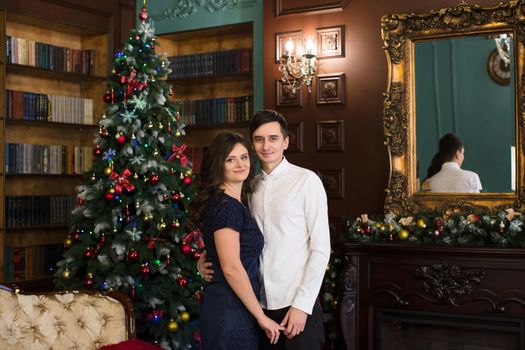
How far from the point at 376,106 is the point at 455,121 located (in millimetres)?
675

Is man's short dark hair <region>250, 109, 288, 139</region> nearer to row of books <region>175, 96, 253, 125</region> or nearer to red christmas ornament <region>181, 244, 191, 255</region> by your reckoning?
red christmas ornament <region>181, 244, 191, 255</region>

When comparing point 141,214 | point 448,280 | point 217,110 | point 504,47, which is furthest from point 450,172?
point 217,110

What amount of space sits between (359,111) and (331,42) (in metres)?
0.63

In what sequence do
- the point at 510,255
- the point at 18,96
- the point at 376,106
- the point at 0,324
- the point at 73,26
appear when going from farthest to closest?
1. the point at 73,26
2. the point at 18,96
3. the point at 376,106
4. the point at 510,255
5. the point at 0,324

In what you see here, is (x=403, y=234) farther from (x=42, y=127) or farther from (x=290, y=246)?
(x=42, y=127)

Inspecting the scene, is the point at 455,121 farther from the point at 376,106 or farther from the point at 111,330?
the point at 111,330

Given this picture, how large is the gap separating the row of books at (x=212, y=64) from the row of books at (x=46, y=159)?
1.19m

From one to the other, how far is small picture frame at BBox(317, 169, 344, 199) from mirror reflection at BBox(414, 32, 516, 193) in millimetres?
683

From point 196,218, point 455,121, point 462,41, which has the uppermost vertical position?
point 462,41

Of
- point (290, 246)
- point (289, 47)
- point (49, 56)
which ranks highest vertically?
point (49, 56)

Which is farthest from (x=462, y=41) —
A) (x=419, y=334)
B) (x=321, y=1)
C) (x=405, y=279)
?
(x=419, y=334)

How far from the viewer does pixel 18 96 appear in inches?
243

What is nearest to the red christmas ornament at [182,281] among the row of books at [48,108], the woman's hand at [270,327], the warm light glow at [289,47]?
the warm light glow at [289,47]

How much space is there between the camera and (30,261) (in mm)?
6285
